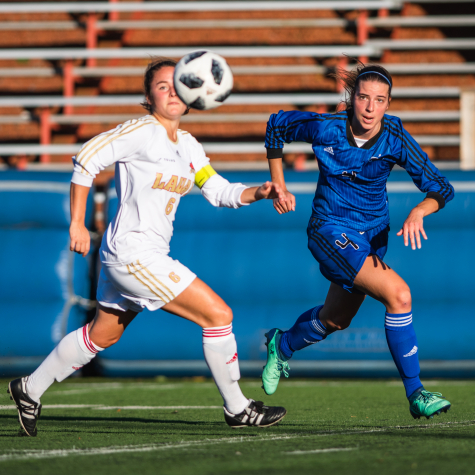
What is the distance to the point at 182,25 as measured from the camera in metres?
11.9

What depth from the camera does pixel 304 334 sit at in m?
4.66

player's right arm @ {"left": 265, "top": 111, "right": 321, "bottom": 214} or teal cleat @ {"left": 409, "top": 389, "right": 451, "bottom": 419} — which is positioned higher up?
player's right arm @ {"left": 265, "top": 111, "right": 321, "bottom": 214}

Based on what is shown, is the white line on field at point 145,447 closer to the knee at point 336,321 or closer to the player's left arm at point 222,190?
the knee at point 336,321

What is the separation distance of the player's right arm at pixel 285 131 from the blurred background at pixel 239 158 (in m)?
2.77

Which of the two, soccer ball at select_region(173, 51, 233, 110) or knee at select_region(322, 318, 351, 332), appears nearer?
soccer ball at select_region(173, 51, 233, 110)

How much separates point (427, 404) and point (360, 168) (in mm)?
1318

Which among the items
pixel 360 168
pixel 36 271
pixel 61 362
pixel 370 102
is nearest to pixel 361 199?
pixel 360 168

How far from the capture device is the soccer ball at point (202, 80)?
381cm

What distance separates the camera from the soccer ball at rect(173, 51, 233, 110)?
12.5 feet

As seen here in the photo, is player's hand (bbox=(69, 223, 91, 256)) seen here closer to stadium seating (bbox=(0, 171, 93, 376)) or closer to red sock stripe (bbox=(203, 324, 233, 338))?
red sock stripe (bbox=(203, 324, 233, 338))

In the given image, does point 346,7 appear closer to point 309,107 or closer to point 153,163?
point 309,107

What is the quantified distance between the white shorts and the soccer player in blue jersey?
0.63m

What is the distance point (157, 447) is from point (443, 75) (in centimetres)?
982

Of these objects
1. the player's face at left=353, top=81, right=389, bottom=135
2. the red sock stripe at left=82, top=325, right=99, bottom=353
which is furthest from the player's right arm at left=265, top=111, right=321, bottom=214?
the red sock stripe at left=82, top=325, right=99, bottom=353
